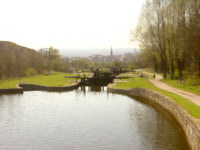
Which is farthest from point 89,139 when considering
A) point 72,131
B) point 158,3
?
point 158,3

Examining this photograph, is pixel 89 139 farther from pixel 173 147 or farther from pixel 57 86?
pixel 57 86

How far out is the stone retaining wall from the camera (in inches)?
592

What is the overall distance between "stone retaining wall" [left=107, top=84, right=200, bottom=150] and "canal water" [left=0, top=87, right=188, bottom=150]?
0.64 metres

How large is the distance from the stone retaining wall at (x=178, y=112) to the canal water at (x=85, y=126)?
0.64 metres

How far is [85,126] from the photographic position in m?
21.2

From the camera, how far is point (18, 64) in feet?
218

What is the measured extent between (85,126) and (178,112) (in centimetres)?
761

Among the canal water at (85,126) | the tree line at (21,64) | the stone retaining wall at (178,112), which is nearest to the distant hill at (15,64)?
the tree line at (21,64)

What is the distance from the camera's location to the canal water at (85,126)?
1712 centimetres

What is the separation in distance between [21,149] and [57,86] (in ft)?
87.7

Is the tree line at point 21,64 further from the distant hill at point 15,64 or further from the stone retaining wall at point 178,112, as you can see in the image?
the stone retaining wall at point 178,112

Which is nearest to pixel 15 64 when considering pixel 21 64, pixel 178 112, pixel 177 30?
pixel 21 64

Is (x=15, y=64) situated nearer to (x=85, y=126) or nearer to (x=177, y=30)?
(x=177, y=30)

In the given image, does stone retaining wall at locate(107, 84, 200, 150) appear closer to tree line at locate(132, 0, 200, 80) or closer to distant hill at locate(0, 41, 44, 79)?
tree line at locate(132, 0, 200, 80)
